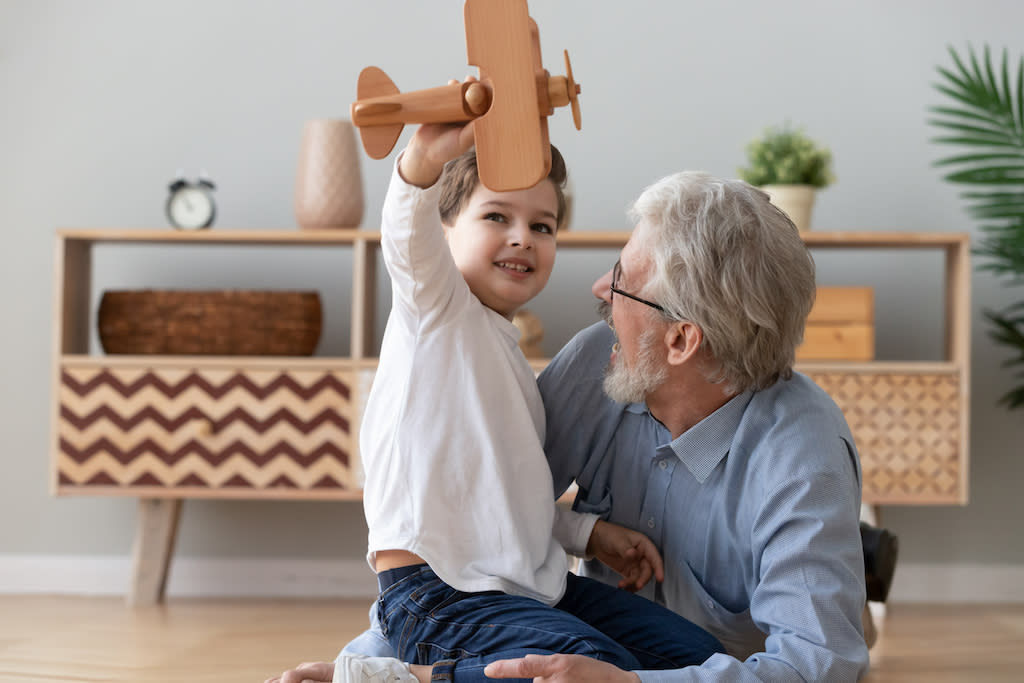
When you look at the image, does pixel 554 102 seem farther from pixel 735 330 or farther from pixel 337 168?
pixel 337 168

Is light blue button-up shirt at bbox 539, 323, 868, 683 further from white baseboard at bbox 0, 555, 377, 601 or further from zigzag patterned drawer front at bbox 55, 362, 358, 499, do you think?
white baseboard at bbox 0, 555, 377, 601

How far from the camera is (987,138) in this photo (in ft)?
9.18

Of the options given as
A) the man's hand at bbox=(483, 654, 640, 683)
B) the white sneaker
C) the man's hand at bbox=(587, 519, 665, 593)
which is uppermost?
the man's hand at bbox=(587, 519, 665, 593)

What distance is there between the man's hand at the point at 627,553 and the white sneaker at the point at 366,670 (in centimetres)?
41

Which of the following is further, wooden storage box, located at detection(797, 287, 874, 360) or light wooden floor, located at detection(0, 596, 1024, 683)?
wooden storage box, located at detection(797, 287, 874, 360)

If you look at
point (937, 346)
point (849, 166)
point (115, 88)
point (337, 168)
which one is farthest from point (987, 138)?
point (115, 88)

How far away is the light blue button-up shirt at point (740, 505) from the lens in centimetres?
120

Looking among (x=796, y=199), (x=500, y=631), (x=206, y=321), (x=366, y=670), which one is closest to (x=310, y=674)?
(x=366, y=670)

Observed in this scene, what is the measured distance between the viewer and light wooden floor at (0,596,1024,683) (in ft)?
7.00

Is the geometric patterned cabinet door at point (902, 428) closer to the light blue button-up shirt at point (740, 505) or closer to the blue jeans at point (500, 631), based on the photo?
the light blue button-up shirt at point (740, 505)

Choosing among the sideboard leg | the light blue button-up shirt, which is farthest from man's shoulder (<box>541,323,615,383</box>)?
the sideboard leg

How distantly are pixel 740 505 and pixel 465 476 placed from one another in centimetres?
39

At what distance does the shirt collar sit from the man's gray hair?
5cm

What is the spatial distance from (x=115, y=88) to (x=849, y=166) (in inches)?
90.2
